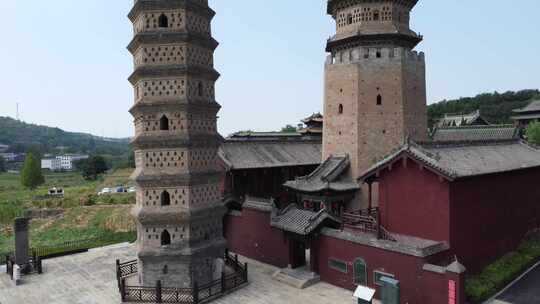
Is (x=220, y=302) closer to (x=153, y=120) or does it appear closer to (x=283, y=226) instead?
(x=283, y=226)

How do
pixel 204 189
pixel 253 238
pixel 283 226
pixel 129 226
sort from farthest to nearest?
pixel 129 226
pixel 253 238
pixel 283 226
pixel 204 189

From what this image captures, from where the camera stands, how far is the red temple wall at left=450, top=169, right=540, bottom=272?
1594cm

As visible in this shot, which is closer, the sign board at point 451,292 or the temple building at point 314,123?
the sign board at point 451,292

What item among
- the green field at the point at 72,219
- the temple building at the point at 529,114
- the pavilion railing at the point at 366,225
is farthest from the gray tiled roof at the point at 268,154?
the temple building at the point at 529,114

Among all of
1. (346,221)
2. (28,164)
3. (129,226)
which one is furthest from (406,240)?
(28,164)

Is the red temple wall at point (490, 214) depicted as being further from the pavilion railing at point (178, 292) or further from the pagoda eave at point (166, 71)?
the pagoda eave at point (166, 71)

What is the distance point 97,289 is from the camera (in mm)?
17953

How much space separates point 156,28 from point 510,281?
18.9 meters

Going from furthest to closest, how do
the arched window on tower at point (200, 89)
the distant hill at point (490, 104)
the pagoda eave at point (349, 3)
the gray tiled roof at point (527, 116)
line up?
the distant hill at point (490, 104) < the gray tiled roof at point (527, 116) < the pagoda eave at point (349, 3) < the arched window on tower at point (200, 89)

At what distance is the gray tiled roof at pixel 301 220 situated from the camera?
17922 millimetres

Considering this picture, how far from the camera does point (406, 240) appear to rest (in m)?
16.9

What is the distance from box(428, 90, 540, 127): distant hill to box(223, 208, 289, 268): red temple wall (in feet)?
282

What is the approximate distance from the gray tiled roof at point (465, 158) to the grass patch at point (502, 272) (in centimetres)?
410

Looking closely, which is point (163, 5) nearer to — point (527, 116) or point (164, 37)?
point (164, 37)
